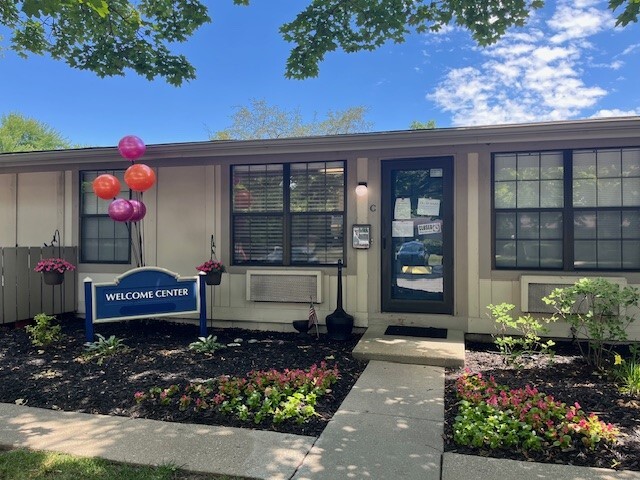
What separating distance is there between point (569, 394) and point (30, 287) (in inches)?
259

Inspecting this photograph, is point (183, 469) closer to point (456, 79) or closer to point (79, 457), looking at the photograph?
point (79, 457)

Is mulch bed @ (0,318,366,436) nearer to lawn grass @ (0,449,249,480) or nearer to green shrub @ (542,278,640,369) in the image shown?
lawn grass @ (0,449,249,480)

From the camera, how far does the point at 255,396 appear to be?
10.0ft

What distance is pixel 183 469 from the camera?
2230 mm

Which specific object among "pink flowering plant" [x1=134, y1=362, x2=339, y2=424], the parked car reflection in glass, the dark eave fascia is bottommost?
"pink flowering plant" [x1=134, y1=362, x2=339, y2=424]

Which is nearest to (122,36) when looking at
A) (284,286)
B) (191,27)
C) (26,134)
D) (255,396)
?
(191,27)

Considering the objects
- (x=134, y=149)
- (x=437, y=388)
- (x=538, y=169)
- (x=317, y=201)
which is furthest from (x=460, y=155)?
(x=134, y=149)

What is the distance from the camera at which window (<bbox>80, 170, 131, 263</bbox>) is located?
A: 20.4 ft

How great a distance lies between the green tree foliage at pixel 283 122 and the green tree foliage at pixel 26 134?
15942 mm

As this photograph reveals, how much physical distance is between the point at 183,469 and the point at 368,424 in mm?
1214

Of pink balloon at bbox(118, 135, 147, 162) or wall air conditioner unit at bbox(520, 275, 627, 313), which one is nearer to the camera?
wall air conditioner unit at bbox(520, 275, 627, 313)

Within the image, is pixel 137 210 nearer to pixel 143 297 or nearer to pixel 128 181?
pixel 128 181

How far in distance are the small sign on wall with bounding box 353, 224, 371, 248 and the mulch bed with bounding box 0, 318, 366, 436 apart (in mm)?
1209

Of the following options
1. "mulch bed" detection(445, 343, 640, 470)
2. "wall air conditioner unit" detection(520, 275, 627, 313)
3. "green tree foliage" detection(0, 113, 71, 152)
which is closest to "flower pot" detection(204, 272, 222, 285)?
"mulch bed" detection(445, 343, 640, 470)
